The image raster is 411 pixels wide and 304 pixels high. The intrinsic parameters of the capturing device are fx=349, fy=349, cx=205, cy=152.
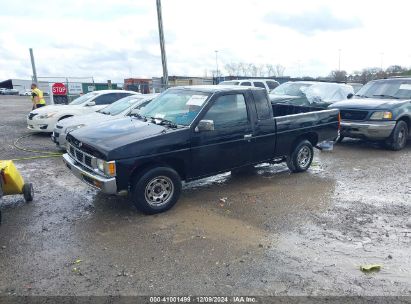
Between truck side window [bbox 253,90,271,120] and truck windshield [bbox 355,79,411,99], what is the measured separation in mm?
5538

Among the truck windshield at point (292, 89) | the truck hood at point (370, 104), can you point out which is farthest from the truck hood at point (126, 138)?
the truck windshield at point (292, 89)

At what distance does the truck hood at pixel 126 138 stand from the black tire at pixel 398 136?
662cm

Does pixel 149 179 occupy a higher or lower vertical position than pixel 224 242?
higher

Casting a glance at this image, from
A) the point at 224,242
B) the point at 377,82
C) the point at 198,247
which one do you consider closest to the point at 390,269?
the point at 224,242

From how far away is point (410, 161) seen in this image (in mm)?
8398

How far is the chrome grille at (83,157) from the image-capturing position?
16.1ft

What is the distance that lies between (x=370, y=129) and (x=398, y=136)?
3.12 feet

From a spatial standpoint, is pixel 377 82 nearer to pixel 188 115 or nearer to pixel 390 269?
pixel 188 115

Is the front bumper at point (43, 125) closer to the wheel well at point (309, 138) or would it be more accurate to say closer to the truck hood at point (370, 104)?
the wheel well at point (309, 138)

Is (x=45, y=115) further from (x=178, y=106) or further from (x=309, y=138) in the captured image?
(x=309, y=138)

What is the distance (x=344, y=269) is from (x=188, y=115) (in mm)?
3081

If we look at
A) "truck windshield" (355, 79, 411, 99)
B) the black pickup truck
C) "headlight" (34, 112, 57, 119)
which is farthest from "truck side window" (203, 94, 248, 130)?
Answer: "headlight" (34, 112, 57, 119)

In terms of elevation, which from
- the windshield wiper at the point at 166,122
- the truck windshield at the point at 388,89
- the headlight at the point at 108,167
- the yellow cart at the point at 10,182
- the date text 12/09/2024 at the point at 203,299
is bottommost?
the date text 12/09/2024 at the point at 203,299

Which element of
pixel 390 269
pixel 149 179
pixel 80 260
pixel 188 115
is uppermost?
pixel 188 115
